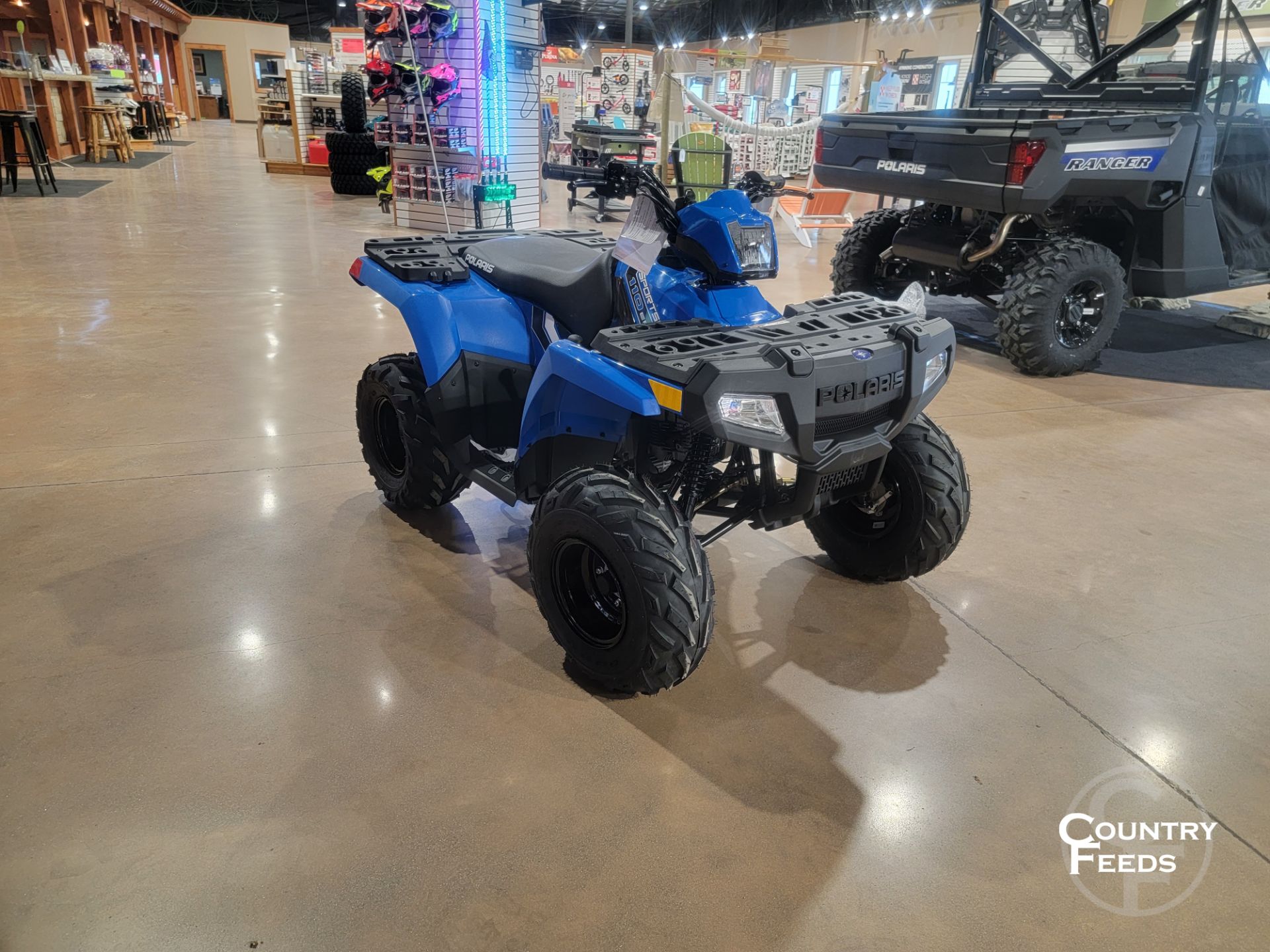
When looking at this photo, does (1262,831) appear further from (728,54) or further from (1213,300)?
(728,54)

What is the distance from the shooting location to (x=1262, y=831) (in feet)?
5.71

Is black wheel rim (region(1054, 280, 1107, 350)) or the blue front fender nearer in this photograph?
the blue front fender

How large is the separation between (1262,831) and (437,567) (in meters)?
2.08

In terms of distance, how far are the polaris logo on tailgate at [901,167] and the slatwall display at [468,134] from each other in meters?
3.98

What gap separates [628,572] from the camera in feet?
5.95

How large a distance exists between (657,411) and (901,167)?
12.5ft

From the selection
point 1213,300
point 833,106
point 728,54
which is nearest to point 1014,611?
point 1213,300

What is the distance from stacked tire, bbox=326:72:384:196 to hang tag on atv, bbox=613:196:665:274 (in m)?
Result: 10.8

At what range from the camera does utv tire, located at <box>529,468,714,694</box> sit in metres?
1.80

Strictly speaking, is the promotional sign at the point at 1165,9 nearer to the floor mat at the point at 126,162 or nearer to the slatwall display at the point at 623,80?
the slatwall display at the point at 623,80

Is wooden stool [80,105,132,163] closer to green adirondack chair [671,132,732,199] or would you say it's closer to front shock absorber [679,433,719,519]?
green adirondack chair [671,132,732,199]

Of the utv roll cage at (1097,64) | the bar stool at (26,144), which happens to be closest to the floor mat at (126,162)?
the bar stool at (26,144)

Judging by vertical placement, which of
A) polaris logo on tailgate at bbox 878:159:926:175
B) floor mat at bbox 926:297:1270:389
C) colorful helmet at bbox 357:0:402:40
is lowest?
floor mat at bbox 926:297:1270:389

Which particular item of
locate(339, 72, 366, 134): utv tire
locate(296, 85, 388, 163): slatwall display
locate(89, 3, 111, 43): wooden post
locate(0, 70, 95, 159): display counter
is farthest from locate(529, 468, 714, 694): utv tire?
locate(89, 3, 111, 43): wooden post
